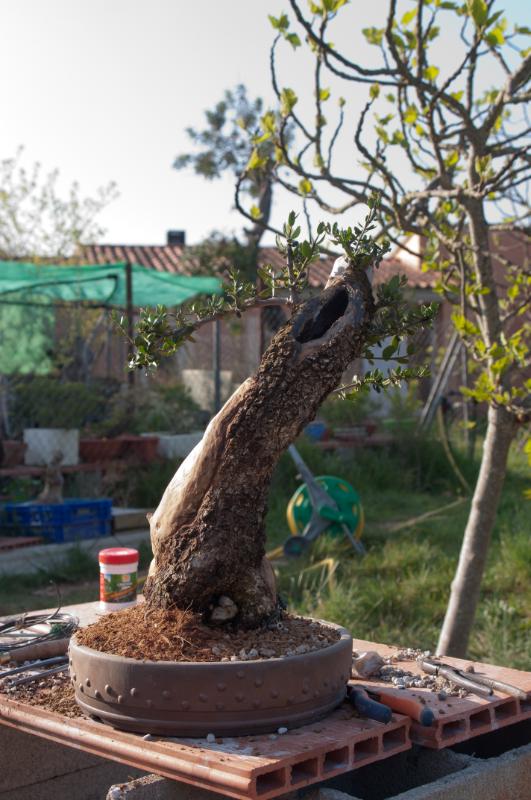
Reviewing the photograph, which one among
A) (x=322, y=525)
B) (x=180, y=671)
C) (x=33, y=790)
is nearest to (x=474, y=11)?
(x=180, y=671)

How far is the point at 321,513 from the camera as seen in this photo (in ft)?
23.1

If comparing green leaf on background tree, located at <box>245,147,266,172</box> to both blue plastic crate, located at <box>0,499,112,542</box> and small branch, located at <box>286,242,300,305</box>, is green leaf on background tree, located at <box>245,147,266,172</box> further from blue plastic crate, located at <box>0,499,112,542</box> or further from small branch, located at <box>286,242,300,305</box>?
blue plastic crate, located at <box>0,499,112,542</box>

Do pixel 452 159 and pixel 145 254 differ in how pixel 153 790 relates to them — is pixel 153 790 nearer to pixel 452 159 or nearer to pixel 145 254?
pixel 452 159

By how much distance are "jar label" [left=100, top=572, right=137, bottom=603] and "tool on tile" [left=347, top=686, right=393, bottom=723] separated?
1.15 m

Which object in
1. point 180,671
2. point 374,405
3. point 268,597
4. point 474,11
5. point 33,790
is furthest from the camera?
point 374,405

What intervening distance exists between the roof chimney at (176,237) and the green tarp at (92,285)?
587 inches

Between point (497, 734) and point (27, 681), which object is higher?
point (27, 681)

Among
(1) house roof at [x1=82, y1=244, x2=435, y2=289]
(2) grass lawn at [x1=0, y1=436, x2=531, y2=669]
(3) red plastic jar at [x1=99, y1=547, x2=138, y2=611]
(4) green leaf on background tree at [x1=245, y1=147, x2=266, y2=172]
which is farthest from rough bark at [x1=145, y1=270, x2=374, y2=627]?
(1) house roof at [x1=82, y1=244, x2=435, y2=289]

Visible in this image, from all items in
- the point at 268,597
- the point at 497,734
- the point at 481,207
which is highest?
the point at 481,207

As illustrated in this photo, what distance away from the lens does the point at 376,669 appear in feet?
9.04

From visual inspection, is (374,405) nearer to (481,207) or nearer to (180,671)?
(481,207)

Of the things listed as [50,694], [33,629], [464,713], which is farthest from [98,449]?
[464,713]

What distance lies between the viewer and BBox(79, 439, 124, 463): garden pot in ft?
29.3

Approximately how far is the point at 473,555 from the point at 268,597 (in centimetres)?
161
